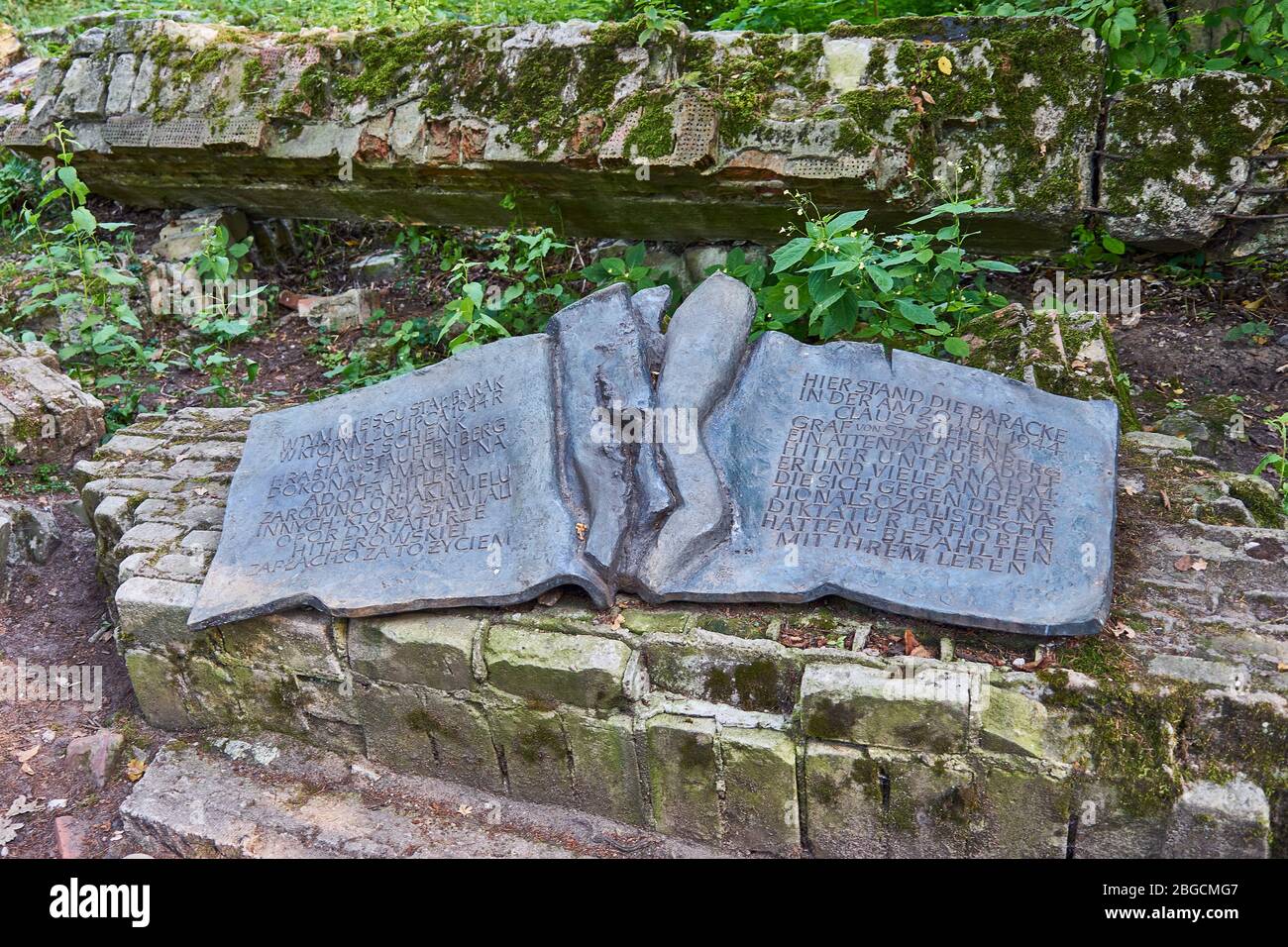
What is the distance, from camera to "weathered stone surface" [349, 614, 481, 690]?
8.73 ft

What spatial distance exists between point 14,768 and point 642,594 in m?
1.89

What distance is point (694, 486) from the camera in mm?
2686

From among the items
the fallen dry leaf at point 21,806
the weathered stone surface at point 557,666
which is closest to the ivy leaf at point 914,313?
the weathered stone surface at point 557,666

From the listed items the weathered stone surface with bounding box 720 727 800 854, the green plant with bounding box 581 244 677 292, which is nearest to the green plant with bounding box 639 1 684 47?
the green plant with bounding box 581 244 677 292

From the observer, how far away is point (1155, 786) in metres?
2.23

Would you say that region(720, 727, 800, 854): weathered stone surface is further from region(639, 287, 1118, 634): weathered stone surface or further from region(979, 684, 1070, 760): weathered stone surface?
region(979, 684, 1070, 760): weathered stone surface

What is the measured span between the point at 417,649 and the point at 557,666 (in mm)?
395

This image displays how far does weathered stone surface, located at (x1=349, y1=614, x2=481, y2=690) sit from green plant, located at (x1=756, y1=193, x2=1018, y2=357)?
1461 millimetres

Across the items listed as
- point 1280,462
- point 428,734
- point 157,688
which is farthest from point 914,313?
point 157,688

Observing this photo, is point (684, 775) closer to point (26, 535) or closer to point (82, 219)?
point (26, 535)

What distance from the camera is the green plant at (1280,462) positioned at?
3.04 m

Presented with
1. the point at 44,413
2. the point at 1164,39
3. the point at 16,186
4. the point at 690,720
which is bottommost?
the point at 690,720

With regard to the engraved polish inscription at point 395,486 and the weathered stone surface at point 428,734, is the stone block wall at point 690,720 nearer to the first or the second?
the weathered stone surface at point 428,734
